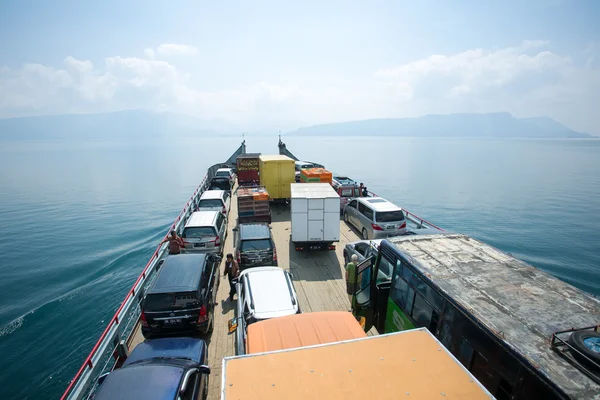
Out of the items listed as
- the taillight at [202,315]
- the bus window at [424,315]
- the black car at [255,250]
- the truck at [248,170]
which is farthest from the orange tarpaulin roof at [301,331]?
the truck at [248,170]

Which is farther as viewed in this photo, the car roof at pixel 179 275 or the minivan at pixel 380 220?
the minivan at pixel 380 220

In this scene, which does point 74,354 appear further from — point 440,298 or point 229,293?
point 440,298

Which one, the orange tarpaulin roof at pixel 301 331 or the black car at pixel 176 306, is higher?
the orange tarpaulin roof at pixel 301 331

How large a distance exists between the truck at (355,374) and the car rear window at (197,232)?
1033cm

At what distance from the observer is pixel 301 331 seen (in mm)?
5031

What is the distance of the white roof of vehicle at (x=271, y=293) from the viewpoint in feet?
24.7

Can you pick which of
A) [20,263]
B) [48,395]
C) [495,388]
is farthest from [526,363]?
[20,263]

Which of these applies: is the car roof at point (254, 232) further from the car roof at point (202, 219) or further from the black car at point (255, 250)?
the car roof at point (202, 219)

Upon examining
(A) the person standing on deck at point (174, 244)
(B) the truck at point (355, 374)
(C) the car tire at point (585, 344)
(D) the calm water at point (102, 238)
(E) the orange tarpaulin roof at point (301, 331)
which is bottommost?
(D) the calm water at point (102, 238)

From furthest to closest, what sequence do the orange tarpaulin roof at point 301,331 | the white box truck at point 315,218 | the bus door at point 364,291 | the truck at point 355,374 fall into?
the white box truck at point 315,218 < the bus door at point 364,291 < the orange tarpaulin roof at point 301,331 < the truck at point 355,374

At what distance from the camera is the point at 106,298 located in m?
17.6

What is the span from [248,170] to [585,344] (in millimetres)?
23855

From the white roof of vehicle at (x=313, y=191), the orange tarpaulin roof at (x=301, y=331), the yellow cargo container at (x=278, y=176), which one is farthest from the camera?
the yellow cargo container at (x=278, y=176)

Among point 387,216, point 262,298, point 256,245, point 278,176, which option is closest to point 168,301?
point 262,298
